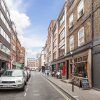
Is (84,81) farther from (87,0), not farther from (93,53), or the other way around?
(87,0)

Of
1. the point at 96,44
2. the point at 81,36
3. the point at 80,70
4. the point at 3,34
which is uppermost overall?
the point at 3,34

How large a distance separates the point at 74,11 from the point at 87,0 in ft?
25.6

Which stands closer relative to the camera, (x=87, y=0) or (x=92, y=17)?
(x=92, y=17)

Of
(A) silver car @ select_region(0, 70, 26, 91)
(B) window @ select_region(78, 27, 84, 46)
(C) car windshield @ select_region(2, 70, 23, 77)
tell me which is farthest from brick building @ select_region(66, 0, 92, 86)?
(A) silver car @ select_region(0, 70, 26, 91)

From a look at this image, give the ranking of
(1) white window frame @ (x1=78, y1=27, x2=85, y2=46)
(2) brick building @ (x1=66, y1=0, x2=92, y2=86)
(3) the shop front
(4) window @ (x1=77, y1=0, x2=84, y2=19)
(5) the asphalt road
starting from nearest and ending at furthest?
(5) the asphalt road, (3) the shop front, (2) brick building @ (x1=66, y1=0, x2=92, y2=86), (1) white window frame @ (x1=78, y1=27, x2=85, y2=46), (4) window @ (x1=77, y1=0, x2=84, y2=19)

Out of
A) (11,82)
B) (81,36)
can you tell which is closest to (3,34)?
(81,36)

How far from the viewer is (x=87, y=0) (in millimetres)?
24828

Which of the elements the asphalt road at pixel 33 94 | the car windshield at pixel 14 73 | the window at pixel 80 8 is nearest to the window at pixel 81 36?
the window at pixel 80 8

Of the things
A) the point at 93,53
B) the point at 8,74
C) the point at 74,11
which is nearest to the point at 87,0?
the point at 93,53

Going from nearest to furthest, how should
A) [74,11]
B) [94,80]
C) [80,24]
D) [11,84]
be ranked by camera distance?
Answer: [11,84], [94,80], [80,24], [74,11]

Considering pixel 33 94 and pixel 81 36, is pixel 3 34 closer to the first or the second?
pixel 81 36

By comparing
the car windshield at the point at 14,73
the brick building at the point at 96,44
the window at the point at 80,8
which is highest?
the window at the point at 80,8

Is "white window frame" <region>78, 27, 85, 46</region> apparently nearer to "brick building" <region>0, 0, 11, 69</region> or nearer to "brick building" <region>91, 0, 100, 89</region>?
"brick building" <region>91, 0, 100, 89</region>

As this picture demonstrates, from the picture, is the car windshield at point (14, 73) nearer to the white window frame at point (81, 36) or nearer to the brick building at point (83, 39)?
the brick building at point (83, 39)
